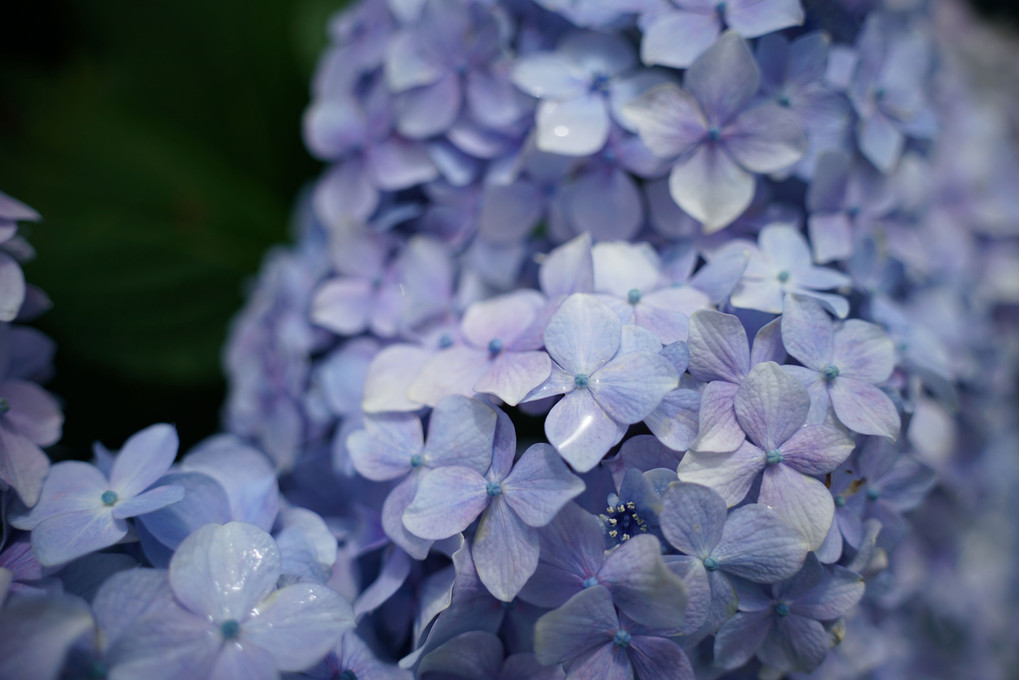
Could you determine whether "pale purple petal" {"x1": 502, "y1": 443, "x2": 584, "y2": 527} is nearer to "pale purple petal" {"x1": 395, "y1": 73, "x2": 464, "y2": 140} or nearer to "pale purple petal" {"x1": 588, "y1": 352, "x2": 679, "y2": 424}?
"pale purple petal" {"x1": 588, "y1": 352, "x2": 679, "y2": 424}

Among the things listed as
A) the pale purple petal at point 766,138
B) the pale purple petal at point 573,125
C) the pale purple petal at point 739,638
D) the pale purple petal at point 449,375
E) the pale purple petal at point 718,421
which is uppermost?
the pale purple petal at point 573,125

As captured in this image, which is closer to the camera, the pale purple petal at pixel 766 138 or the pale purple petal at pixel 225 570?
the pale purple petal at pixel 225 570

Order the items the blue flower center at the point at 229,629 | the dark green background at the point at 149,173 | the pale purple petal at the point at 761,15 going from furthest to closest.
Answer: the dark green background at the point at 149,173 < the pale purple petal at the point at 761,15 < the blue flower center at the point at 229,629

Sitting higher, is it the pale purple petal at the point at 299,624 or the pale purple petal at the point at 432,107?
the pale purple petal at the point at 432,107

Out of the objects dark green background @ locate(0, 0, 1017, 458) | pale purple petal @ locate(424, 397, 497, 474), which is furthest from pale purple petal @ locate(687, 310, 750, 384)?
dark green background @ locate(0, 0, 1017, 458)

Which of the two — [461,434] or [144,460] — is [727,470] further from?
[144,460]

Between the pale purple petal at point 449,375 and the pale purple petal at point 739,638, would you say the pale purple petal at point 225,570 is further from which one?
the pale purple petal at point 739,638

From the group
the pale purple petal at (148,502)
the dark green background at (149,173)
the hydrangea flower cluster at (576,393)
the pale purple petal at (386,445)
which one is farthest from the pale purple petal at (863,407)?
the dark green background at (149,173)
